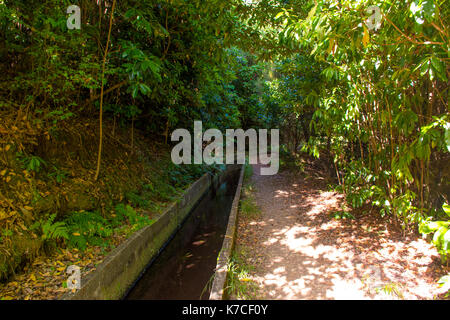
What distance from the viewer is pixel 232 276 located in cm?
351

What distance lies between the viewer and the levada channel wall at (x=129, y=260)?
322 centimetres

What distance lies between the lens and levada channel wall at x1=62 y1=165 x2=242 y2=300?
3.22 m

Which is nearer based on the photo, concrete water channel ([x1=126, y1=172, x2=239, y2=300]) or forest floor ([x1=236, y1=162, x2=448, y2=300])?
forest floor ([x1=236, y1=162, x2=448, y2=300])

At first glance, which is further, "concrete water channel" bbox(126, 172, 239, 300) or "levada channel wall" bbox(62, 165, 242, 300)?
"concrete water channel" bbox(126, 172, 239, 300)

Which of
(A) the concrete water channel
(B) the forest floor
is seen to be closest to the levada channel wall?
(A) the concrete water channel

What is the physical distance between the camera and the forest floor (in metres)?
3.21

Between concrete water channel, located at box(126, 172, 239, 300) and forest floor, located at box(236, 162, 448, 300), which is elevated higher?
forest floor, located at box(236, 162, 448, 300)

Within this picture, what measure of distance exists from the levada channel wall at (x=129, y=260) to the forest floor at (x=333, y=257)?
1667 millimetres

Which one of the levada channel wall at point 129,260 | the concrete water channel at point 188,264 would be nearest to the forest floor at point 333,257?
the concrete water channel at point 188,264

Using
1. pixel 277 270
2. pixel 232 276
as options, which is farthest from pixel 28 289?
pixel 277 270

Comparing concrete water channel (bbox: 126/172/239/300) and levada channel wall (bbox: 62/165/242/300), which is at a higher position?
levada channel wall (bbox: 62/165/242/300)

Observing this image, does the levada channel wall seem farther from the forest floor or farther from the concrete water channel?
the forest floor

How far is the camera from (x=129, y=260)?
4.15m

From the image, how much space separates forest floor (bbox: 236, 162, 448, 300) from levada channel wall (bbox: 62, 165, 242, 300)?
1.67m
